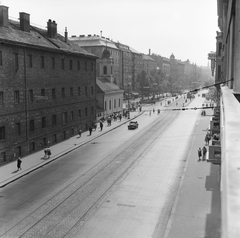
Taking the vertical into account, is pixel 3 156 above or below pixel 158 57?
below

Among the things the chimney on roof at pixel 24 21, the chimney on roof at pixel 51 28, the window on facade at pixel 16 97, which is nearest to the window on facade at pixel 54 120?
the window on facade at pixel 16 97

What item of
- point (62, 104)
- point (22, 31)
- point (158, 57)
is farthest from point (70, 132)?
point (158, 57)

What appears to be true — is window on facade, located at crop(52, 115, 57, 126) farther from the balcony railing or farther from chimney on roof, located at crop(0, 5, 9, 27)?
the balcony railing

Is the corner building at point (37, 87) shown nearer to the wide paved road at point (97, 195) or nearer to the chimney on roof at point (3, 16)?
the chimney on roof at point (3, 16)

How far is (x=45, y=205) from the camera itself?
702 inches

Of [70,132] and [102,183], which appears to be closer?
[102,183]

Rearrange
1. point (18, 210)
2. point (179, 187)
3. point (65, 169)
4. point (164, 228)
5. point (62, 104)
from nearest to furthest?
point (164, 228) < point (18, 210) < point (179, 187) < point (65, 169) < point (62, 104)

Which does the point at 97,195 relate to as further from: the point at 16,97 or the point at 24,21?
the point at 24,21

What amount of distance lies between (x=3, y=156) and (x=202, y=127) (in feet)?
102

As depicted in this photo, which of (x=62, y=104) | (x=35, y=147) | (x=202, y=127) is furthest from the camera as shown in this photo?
(x=202, y=127)

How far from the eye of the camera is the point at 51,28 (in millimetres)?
39688

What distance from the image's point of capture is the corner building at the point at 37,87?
2794 cm

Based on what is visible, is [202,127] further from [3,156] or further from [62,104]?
[3,156]

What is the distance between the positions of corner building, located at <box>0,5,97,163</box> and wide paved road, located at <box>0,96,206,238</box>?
4.28 meters
